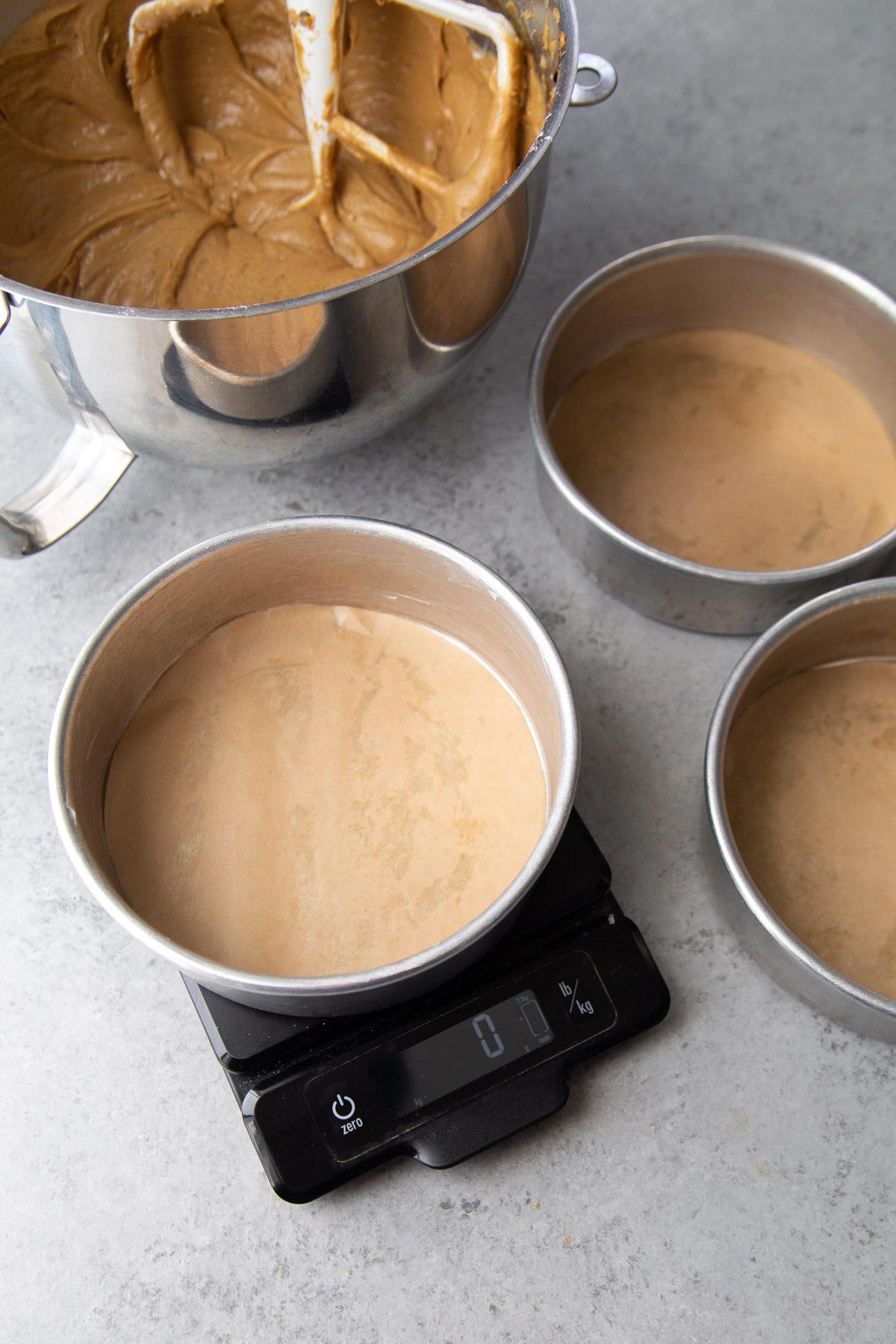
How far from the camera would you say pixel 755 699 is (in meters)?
0.91

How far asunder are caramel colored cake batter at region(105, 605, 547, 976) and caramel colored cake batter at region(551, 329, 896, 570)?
A: 0.25 m

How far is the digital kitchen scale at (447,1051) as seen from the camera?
73 cm

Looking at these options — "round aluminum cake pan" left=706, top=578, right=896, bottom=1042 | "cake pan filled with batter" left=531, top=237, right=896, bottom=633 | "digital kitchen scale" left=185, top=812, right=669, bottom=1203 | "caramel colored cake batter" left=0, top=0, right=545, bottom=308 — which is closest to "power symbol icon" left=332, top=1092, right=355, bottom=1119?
"digital kitchen scale" left=185, top=812, right=669, bottom=1203

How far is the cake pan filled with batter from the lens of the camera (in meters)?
0.96

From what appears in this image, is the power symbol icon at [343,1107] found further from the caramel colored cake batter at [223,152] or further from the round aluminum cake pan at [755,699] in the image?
the caramel colored cake batter at [223,152]

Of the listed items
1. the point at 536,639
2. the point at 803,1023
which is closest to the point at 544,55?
the point at 536,639

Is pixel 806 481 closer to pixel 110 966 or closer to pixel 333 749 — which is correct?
pixel 333 749

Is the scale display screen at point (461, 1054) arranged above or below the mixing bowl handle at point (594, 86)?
below

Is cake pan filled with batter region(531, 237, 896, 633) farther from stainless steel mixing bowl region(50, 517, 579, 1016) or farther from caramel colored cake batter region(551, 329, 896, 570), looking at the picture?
stainless steel mixing bowl region(50, 517, 579, 1016)

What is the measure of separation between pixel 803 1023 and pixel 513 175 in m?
0.66

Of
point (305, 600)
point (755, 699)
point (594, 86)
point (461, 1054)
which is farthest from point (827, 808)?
point (594, 86)

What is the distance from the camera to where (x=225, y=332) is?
708mm

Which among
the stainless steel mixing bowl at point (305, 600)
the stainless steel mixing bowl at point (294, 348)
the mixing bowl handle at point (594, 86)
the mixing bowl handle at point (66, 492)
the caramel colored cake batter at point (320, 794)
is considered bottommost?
the caramel colored cake batter at point (320, 794)

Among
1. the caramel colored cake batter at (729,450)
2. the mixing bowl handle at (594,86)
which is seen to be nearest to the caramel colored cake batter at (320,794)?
the caramel colored cake batter at (729,450)
